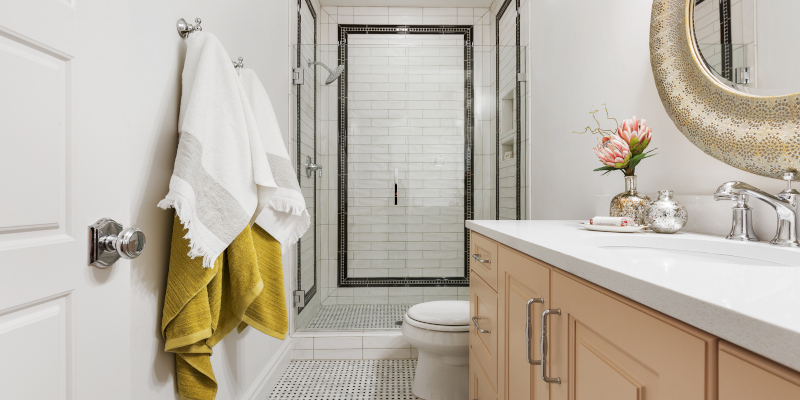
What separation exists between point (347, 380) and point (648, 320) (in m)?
1.77

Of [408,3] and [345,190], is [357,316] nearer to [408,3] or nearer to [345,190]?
[345,190]

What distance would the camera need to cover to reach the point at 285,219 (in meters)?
1.29

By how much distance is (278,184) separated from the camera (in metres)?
1.21

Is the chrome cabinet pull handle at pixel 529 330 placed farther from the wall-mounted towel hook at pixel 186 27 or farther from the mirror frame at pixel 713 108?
the wall-mounted towel hook at pixel 186 27

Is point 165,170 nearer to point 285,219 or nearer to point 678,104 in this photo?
point 285,219

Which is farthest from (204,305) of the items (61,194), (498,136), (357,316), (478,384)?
(498,136)

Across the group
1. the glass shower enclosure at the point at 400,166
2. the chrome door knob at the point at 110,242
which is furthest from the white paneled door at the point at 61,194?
the glass shower enclosure at the point at 400,166

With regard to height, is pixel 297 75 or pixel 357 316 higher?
pixel 297 75

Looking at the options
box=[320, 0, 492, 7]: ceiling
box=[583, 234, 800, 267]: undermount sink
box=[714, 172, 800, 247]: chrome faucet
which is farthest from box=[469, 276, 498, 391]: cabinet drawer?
box=[320, 0, 492, 7]: ceiling

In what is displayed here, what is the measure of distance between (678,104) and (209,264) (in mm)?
1352

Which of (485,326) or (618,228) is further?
(485,326)

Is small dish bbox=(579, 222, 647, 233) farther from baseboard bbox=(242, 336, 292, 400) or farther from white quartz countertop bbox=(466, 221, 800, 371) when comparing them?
baseboard bbox=(242, 336, 292, 400)

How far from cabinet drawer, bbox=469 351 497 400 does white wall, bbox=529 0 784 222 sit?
2.66 feet

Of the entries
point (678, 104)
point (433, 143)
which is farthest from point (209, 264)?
point (433, 143)
